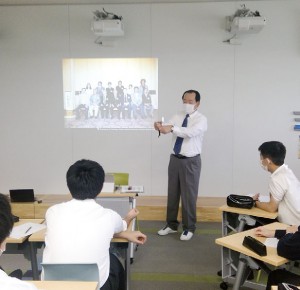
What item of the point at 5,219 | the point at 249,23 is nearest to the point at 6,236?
the point at 5,219

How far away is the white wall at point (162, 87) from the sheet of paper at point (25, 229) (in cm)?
290

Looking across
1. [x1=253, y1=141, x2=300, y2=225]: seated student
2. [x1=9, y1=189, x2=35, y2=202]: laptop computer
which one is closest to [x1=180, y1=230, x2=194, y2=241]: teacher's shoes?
[x1=253, y1=141, x2=300, y2=225]: seated student

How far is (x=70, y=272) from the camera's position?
1607 millimetres

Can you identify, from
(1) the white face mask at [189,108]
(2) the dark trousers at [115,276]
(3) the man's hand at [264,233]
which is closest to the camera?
(2) the dark trousers at [115,276]

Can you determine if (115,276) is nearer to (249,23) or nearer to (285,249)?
(285,249)

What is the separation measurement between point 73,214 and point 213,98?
3.77m

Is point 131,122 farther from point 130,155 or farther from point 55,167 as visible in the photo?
point 55,167

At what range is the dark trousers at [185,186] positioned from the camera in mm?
3965

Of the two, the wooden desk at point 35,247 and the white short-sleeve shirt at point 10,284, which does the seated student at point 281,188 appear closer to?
the wooden desk at point 35,247

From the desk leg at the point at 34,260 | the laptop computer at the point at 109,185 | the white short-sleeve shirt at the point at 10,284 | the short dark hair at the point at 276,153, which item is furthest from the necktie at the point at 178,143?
the white short-sleeve shirt at the point at 10,284

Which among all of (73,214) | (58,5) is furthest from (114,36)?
(73,214)

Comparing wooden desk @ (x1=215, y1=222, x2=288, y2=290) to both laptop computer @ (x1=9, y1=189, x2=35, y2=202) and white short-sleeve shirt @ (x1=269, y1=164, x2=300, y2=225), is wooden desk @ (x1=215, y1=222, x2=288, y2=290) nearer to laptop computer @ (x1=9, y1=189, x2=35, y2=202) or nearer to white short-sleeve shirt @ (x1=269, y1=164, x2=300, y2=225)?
white short-sleeve shirt @ (x1=269, y1=164, x2=300, y2=225)

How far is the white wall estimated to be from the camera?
4.99 metres

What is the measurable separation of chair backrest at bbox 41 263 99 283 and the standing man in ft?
8.05
